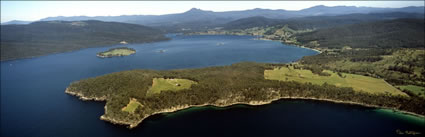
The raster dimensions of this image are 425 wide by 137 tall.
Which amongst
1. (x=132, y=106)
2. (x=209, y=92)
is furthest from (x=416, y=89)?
(x=132, y=106)

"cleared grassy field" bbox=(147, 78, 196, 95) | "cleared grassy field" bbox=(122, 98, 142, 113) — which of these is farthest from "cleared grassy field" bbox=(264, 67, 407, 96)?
"cleared grassy field" bbox=(122, 98, 142, 113)

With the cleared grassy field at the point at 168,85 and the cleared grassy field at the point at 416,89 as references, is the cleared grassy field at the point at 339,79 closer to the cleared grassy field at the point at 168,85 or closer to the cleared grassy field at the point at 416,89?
the cleared grassy field at the point at 416,89

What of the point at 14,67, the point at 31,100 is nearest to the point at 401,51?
the point at 31,100

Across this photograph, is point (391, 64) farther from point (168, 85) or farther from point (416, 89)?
point (168, 85)

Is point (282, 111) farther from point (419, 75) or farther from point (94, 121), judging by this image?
point (419, 75)

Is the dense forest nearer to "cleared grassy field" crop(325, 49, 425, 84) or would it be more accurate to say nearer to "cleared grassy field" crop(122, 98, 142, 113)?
"cleared grassy field" crop(122, 98, 142, 113)

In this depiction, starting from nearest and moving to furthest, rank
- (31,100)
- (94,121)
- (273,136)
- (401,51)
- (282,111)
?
1. (273,136)
2. (94,121)
3. (282,111)
4. (31,100)
5. (401,51)
